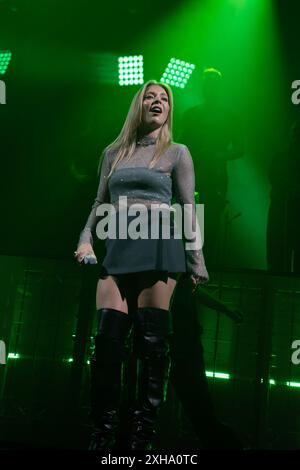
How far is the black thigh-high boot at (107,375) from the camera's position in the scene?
231cm

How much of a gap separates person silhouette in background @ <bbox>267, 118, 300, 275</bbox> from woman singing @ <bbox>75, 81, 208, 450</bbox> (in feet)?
5.62

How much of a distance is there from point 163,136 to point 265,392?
64.6 inches

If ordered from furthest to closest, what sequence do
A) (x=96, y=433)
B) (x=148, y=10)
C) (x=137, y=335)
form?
(x=148, y=10) < (x=137, y=335) < (x=96, y=433)

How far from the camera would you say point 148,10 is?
5.13 meters

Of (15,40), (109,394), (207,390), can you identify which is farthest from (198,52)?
(109,394)

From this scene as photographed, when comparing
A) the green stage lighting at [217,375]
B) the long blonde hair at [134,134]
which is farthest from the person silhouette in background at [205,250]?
the long blonde hair at [134,134]

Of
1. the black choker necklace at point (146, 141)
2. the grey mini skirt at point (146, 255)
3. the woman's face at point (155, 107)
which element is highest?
the woman's face at point (155, 107)

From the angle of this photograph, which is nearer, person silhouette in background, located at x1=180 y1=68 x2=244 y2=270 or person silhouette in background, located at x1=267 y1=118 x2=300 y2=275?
person silhouette in background, located at x1=267 y1=118 x2=300 y2=275

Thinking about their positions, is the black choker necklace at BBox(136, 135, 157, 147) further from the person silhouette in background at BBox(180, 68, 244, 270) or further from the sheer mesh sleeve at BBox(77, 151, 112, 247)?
the person silhouette in background at BBox(180, 68, 244, 270)

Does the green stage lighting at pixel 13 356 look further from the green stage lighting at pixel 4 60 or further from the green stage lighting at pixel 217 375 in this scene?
the green stage lighting at pixel 4 60

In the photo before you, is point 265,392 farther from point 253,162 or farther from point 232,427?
point 253,162

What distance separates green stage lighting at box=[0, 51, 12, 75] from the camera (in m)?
5.19

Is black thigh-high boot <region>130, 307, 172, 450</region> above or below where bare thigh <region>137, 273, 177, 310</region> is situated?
below

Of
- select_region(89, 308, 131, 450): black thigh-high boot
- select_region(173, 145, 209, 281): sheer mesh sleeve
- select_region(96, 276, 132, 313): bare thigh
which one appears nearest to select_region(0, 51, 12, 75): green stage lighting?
select_region(173, 145, 209, 281): sheer mesh sleeve
